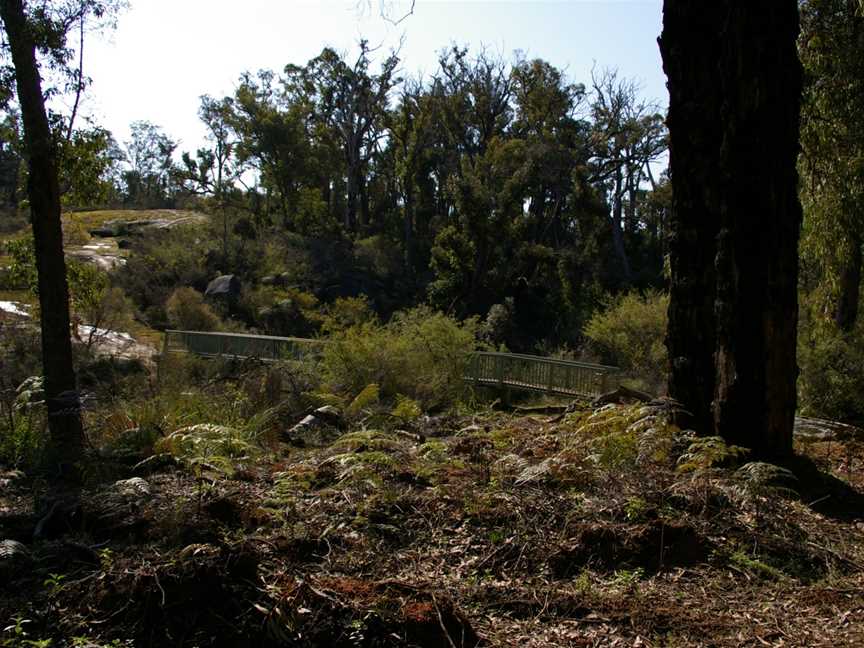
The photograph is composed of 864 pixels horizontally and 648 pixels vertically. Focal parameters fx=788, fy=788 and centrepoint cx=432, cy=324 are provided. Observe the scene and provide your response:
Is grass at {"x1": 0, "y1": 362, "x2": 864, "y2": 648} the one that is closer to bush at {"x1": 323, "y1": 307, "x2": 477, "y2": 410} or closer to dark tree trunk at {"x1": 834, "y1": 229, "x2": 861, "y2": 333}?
bush at {"x1": 323, "y1": 307, "x2": 477, "y2": 410}

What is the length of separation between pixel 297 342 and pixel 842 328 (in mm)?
10708

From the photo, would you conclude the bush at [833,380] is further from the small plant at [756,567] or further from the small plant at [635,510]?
the small plant at [756,567]

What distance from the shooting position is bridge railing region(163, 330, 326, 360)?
53.1 feet

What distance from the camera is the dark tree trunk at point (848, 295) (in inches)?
555

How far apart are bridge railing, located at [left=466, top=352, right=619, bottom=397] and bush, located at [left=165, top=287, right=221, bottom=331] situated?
16266 millimetres

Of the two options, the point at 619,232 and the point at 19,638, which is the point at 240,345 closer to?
the point at 19,638

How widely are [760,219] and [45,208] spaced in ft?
27.1

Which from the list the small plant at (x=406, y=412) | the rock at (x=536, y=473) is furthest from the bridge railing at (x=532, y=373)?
the rock at (x=536, y=473)

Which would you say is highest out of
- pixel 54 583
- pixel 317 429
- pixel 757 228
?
pixel 757 228

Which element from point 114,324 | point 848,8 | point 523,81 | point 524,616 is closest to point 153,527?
point 524,616

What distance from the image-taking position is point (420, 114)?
50594mm

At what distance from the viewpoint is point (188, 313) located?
31.1 m

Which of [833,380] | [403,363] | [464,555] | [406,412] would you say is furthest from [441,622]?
[833,380]

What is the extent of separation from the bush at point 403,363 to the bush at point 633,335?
24.8 feet
